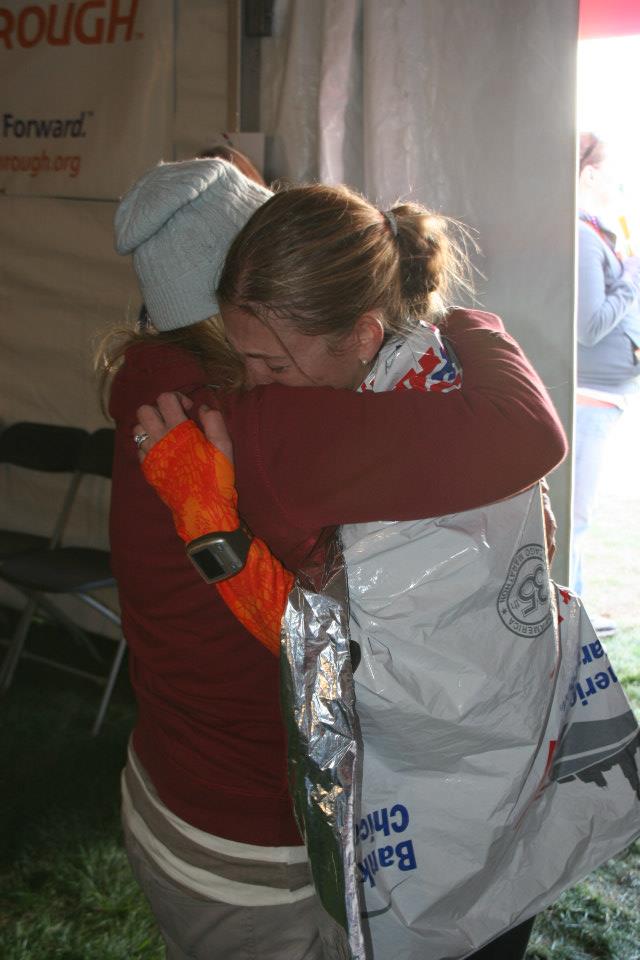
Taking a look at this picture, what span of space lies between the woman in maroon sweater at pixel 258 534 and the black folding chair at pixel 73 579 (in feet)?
7.01

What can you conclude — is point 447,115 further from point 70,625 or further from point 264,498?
point 70,625

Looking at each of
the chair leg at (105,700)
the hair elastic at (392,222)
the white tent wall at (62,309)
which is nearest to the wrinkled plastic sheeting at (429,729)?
the hair elastic at (392,222)

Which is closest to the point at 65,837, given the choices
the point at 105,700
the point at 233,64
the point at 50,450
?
the point at 105,700

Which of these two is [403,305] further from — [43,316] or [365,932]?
[43,316]

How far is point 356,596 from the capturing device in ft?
3.31

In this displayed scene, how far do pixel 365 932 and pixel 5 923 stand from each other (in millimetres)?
1541

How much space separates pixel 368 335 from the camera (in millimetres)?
1075

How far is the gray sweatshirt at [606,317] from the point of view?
3695 mm

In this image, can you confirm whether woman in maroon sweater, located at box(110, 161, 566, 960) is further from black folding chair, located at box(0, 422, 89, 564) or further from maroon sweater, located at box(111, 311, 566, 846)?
black folding chair, located at box(0, 422, 89, 564)

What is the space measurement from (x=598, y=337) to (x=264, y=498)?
9.92 feet

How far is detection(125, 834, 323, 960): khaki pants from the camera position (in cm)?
107

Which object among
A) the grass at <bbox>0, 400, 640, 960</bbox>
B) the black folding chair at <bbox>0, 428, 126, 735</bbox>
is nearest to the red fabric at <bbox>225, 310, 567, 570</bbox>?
the grass at <bbox>0, 400, 640, 960</bbox>

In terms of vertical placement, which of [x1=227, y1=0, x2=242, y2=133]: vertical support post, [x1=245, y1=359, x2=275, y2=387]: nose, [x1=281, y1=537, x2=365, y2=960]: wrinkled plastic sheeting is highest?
[x1=227, y1=0, x2=242, y2=133]: vertical support post

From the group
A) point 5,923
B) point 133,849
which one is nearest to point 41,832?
point 5,923
